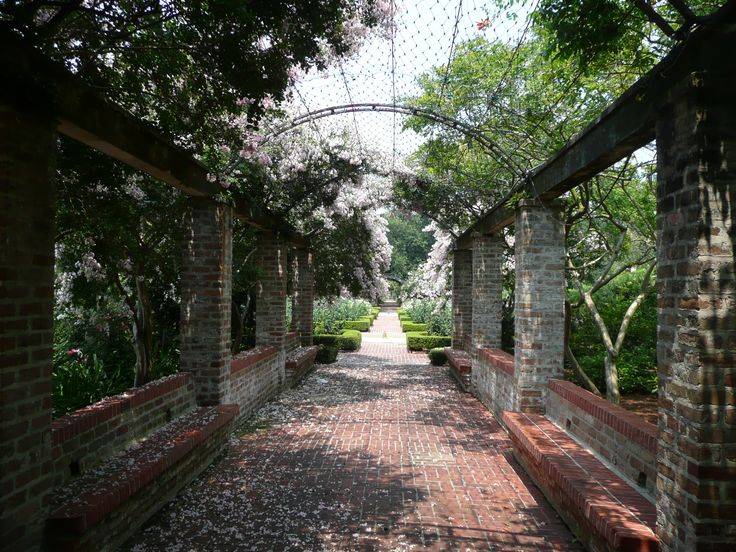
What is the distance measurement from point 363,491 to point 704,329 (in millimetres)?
3379

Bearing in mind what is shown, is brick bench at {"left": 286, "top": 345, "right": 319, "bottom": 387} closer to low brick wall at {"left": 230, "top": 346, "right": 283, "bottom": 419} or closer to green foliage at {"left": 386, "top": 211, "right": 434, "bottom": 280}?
low brick wall at {"left": 230, "top": 346, "right": 283, "bottom": 419}

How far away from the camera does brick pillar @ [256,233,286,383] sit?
10.1 metres

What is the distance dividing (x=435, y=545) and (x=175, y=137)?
4.15 metres

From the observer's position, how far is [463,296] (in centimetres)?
1317

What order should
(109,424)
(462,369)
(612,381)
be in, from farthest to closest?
(462,369) → (612,381) → (109,424)

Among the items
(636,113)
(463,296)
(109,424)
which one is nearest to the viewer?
(636,113)

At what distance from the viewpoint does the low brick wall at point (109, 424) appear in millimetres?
3709

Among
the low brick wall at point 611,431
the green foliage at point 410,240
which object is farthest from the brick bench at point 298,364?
the green foliage at point 410,240

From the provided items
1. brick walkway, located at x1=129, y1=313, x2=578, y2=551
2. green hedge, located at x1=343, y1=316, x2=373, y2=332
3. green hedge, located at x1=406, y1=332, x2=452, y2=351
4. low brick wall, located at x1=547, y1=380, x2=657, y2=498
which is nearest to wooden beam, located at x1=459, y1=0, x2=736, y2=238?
low brick wall, located at x1=547, y1=380, x2=657, y2=498

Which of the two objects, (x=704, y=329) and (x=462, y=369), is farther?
(x=462, y=369)

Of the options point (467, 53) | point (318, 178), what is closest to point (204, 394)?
point (318, 178)

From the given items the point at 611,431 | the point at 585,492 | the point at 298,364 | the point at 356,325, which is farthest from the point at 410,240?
the point at 585,492

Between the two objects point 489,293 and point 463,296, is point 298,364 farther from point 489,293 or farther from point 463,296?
point 463,296

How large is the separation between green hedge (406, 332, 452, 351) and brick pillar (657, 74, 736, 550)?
48.1ft
